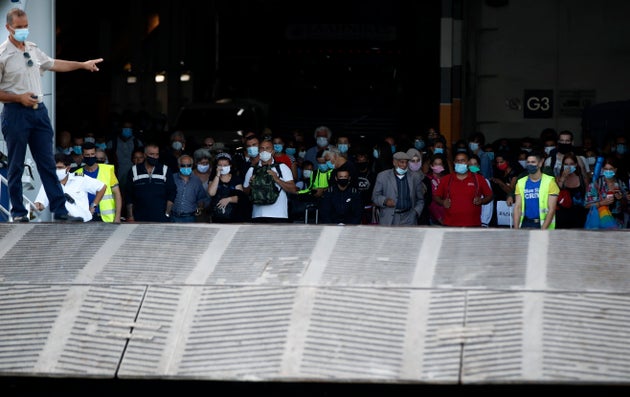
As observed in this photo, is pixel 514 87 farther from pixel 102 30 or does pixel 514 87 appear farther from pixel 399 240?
pixel 399 240

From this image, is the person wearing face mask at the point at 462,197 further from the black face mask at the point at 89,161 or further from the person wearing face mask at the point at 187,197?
the black face mask at the point at 89,161

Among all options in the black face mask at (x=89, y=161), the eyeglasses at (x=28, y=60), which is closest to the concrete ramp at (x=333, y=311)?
the eyeglasses at (x=28, y=60)

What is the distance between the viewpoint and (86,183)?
525 inches

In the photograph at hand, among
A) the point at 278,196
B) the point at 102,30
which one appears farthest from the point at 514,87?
the point at 278,196

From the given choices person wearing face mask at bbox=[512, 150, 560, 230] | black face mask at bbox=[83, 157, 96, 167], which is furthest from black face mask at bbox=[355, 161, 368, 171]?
black face mask at bbox=[83, 157, 96, 167]

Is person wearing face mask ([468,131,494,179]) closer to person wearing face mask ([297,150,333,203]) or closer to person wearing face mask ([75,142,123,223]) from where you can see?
person wearing face mask ([297,150,333,203])

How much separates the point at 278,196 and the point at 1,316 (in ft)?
20.4

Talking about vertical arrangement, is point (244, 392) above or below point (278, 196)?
below

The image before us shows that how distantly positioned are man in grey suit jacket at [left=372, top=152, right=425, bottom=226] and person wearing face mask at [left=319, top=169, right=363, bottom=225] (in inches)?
9.4

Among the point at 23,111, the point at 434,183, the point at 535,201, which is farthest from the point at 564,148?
the point at 23,111

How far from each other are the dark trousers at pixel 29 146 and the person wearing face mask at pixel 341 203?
4446 mm

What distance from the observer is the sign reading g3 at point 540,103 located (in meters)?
29.0

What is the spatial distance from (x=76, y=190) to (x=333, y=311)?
4952mm

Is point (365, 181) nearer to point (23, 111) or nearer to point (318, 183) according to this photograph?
point (318, 183)
